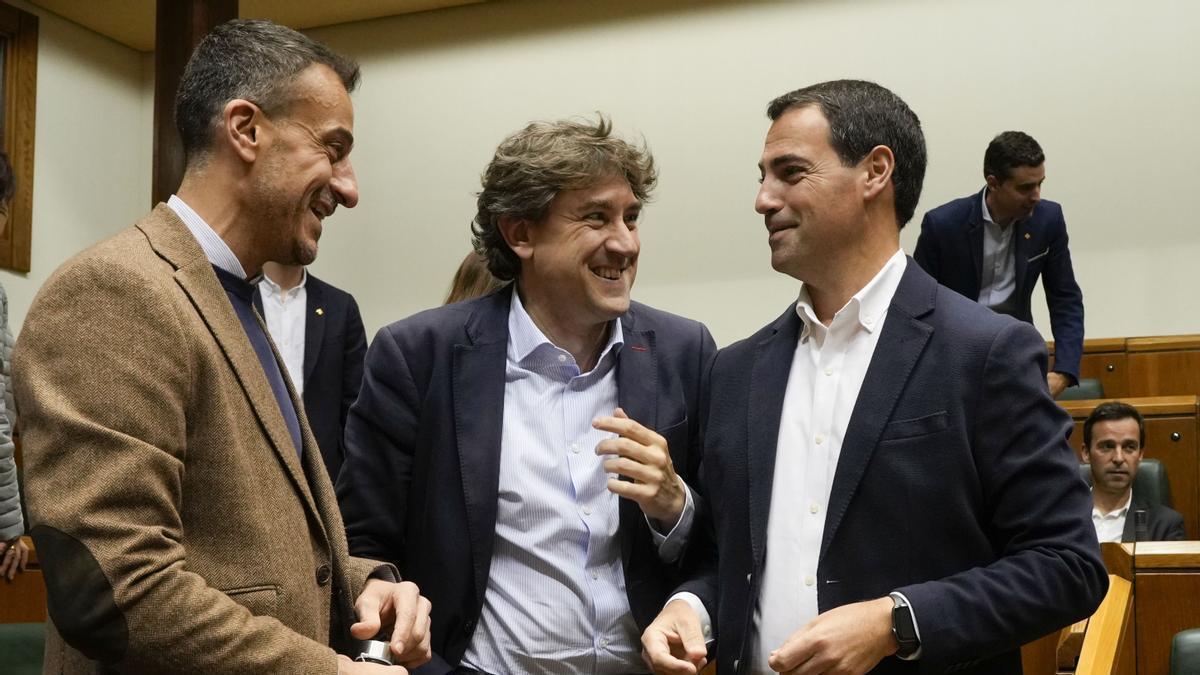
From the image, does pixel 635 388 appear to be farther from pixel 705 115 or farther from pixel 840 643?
pixel 705 115

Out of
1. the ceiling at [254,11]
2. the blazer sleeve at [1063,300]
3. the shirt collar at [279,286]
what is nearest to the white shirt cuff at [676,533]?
the shirt collar at [279,286]

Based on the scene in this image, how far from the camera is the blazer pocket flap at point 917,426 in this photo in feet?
4.18

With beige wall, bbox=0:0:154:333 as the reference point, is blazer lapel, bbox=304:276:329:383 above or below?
below

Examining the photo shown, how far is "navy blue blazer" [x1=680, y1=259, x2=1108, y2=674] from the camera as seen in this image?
1.21 metres

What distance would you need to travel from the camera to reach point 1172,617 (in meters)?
2.10

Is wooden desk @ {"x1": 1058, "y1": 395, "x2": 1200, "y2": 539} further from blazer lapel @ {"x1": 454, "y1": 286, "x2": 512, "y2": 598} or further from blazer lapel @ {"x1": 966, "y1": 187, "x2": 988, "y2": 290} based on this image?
blazer lapel @ {"x1": 454, "y1": 286, "x2": 512, "y2": 598}

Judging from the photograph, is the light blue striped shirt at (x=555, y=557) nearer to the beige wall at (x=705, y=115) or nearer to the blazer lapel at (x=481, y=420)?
the blazer lapel at (x=481, y=420)

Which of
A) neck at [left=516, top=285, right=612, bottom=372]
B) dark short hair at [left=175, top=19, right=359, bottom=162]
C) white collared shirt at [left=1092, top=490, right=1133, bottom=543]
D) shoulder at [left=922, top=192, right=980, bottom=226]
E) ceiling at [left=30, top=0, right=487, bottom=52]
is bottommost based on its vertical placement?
white collared shirt at [left=1092, top=490, right=1133, bottom=543]

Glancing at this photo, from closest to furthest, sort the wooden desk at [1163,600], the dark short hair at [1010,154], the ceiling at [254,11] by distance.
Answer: the wooden desk at [1163,600] < the dark short hair at [1010,154] < the ceiling at [254,11]

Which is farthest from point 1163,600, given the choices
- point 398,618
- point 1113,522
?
point 398,618

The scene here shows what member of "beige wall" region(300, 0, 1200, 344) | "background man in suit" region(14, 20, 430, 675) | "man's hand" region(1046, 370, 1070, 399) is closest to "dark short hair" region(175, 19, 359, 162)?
"background man in suit" region(14, 20, 430, 675)

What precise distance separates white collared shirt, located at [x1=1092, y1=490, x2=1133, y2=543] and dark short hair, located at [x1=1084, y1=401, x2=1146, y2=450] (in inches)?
6.2

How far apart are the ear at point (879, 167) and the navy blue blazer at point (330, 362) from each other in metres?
1.32

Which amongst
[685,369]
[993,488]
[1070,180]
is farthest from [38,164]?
[993,488]
